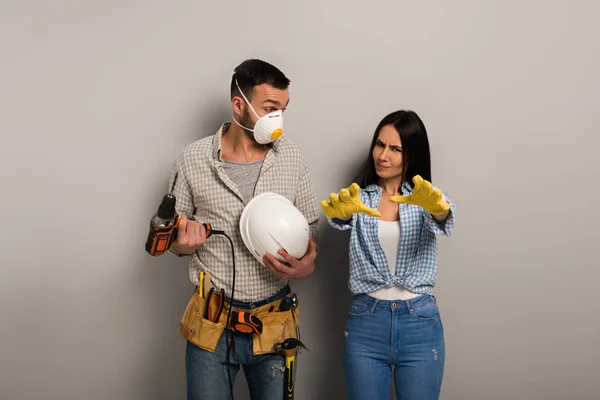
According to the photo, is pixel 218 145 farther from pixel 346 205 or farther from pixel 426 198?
pixel 426 198

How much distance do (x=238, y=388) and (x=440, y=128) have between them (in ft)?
4.57

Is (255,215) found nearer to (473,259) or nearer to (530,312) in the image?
(473,259)

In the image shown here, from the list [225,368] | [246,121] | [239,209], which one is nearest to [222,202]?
[239,209]

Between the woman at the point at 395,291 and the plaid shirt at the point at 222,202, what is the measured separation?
240mm

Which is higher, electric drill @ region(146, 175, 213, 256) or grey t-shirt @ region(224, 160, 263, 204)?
grey t-shirt @ region(224, 160, 263, 204)

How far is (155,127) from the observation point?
7.25 ft

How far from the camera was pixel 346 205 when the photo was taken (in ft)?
5.63

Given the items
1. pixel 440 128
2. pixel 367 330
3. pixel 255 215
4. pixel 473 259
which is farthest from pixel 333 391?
pixel 440 128

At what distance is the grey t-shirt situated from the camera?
1843 millimetres

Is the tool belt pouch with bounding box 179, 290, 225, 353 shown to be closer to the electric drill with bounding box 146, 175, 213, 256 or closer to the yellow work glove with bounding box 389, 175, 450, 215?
the electric drill with bounding box 146, 175, 213, 256

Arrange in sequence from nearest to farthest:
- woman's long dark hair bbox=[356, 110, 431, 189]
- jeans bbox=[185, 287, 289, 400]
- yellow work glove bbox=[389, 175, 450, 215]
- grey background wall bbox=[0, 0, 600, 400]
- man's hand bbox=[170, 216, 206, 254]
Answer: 1. yellow work glove bbox=[389, 175, 450, 215]
2. man's hand bbox=[170, 216, 206, 254]
3. jeans bbox=[185, 287, 289, 400]
4. woman's long dark hair bbox=[356, 110, 431, 189]
5. grey background wall bbox=[0, 0, 600, 400]

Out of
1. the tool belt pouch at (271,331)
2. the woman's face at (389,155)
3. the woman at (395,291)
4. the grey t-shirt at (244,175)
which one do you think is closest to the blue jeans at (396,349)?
the woman at (395,291)

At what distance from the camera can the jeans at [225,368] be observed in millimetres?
1803

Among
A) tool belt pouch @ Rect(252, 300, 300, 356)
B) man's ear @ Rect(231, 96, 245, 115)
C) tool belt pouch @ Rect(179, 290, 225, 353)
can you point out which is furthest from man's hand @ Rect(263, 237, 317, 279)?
man's ear @ Rect(231, 96, 245, 115)
